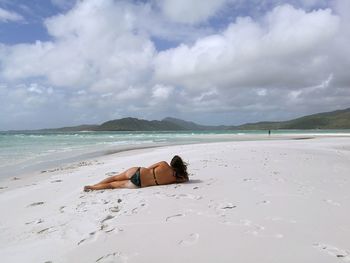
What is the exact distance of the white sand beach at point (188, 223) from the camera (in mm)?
3799

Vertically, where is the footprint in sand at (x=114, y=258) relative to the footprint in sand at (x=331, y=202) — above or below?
below

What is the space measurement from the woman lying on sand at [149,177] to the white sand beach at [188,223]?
34cm

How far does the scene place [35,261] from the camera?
3.72 m

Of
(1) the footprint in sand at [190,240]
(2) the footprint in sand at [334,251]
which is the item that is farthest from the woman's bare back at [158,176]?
(2) the footprint in sand at [334,251]

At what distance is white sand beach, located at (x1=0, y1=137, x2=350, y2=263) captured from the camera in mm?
3799

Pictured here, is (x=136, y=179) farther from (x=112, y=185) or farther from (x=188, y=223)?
(x=188, y=223)

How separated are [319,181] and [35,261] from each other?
6915 mm

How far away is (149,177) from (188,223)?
11.7 feet

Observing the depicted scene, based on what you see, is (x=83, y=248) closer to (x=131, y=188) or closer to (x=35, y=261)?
A: (x=35, y=261)

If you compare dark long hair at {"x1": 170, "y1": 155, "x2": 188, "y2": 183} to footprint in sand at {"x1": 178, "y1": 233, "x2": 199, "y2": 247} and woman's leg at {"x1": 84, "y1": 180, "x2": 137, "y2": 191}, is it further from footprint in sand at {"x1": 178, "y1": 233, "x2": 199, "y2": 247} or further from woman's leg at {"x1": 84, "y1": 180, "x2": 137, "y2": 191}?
footprint in sand at {"x1": 178, "y1": 233, "x2": 199, "y2": 247}

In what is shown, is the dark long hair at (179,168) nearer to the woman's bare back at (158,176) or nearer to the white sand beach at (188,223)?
the woman's bare back at (158,176)

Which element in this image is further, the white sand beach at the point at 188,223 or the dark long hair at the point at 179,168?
the dark long hair at the point at 179,168

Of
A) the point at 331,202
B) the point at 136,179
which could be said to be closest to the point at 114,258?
the point at 331,202

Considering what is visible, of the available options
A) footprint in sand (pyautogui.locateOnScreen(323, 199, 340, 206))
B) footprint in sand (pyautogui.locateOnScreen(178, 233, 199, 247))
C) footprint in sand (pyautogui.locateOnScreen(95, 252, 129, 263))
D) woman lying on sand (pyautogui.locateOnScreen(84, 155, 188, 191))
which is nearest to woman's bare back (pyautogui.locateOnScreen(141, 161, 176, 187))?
woman lying on sand (pyautogui.locateOnScreen(84, 155, 188, 191))
